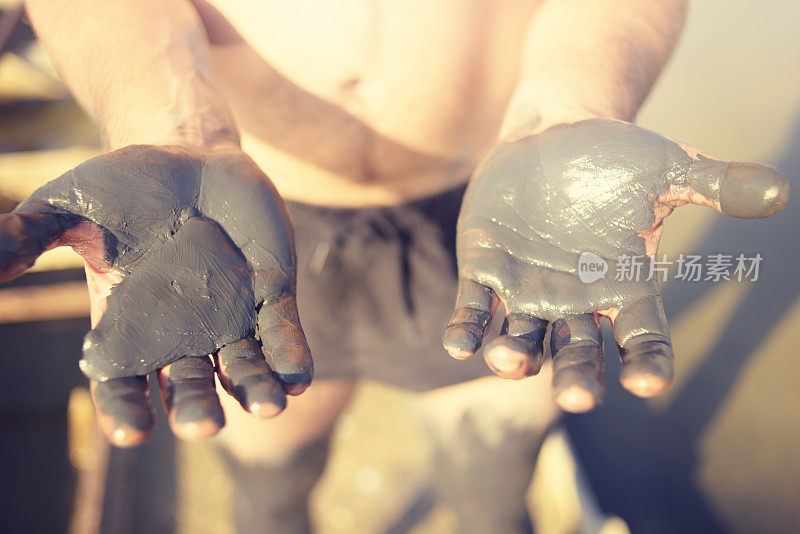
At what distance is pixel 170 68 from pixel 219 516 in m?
1.48

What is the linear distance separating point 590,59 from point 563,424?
54.9 inches

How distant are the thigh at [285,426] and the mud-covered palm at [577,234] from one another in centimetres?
57

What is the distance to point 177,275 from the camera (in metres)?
0.65

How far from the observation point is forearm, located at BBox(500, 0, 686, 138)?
85 centimetres

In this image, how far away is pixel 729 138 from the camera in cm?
247

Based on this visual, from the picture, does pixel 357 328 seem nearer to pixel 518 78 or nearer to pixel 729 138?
pixel 518 78

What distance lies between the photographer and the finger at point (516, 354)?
0.62m

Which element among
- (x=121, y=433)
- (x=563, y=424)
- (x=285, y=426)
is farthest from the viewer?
(x=563, y=424)

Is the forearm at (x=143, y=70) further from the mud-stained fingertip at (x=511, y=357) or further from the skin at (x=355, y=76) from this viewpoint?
the mud-stained fingertip at (x=511, y=357)

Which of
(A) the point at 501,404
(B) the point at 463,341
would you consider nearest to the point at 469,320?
(B) the point at 463,341

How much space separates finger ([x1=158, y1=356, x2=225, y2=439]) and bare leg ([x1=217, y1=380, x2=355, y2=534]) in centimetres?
48

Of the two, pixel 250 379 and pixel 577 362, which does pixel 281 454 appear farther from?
pixel 577 362

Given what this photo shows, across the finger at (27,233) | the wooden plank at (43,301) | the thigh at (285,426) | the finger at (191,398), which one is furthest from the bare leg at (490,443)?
the wooden plank at (43,301)

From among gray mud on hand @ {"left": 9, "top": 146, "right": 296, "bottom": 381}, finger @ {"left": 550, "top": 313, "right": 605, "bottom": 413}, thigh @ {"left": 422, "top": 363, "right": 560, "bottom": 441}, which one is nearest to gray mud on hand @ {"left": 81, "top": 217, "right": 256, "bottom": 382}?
gray mud on hand @ {"left": 9, "top": 146, "right": 296, "bottom": 381}
